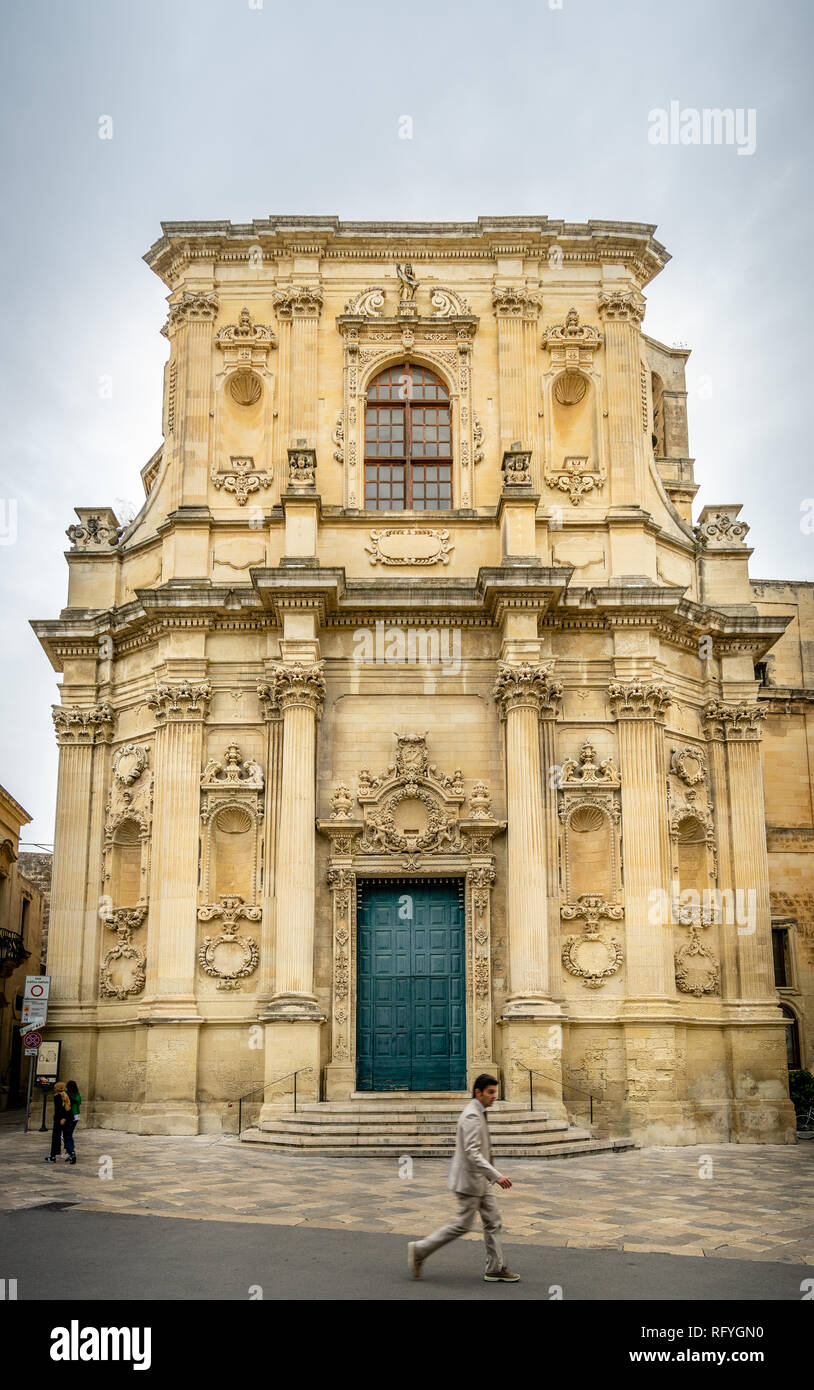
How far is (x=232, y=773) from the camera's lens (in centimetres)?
2336

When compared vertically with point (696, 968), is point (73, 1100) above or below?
below

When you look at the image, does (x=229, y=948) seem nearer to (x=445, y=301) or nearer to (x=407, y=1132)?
(x=407, y=1132)

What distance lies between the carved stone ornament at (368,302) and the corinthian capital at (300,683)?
23.8 feet

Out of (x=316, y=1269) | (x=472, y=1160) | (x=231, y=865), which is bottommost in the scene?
(x=316, y=1269)

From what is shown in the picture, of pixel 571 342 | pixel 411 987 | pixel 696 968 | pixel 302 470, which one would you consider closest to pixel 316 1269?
pixel 411 987

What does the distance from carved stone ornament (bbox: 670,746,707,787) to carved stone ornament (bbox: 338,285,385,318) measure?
10.00 metres

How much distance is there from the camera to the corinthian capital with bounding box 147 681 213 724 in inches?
924

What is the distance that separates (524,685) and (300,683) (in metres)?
3.83

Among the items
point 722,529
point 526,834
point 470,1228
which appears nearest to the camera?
point 470,1228

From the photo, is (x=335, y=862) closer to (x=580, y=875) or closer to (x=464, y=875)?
(x=464, y=875)

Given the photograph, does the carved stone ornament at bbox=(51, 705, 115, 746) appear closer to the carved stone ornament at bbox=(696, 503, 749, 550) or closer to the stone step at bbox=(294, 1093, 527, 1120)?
the stone step at bbox=(294, 1093, 527, 1120)

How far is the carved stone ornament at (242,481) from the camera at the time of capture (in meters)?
24.7

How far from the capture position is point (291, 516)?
2366 cm

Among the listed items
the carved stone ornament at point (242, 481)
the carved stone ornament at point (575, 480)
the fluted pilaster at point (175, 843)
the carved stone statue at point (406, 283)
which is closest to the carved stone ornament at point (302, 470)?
the carved stone ornament at point (242, 481)
